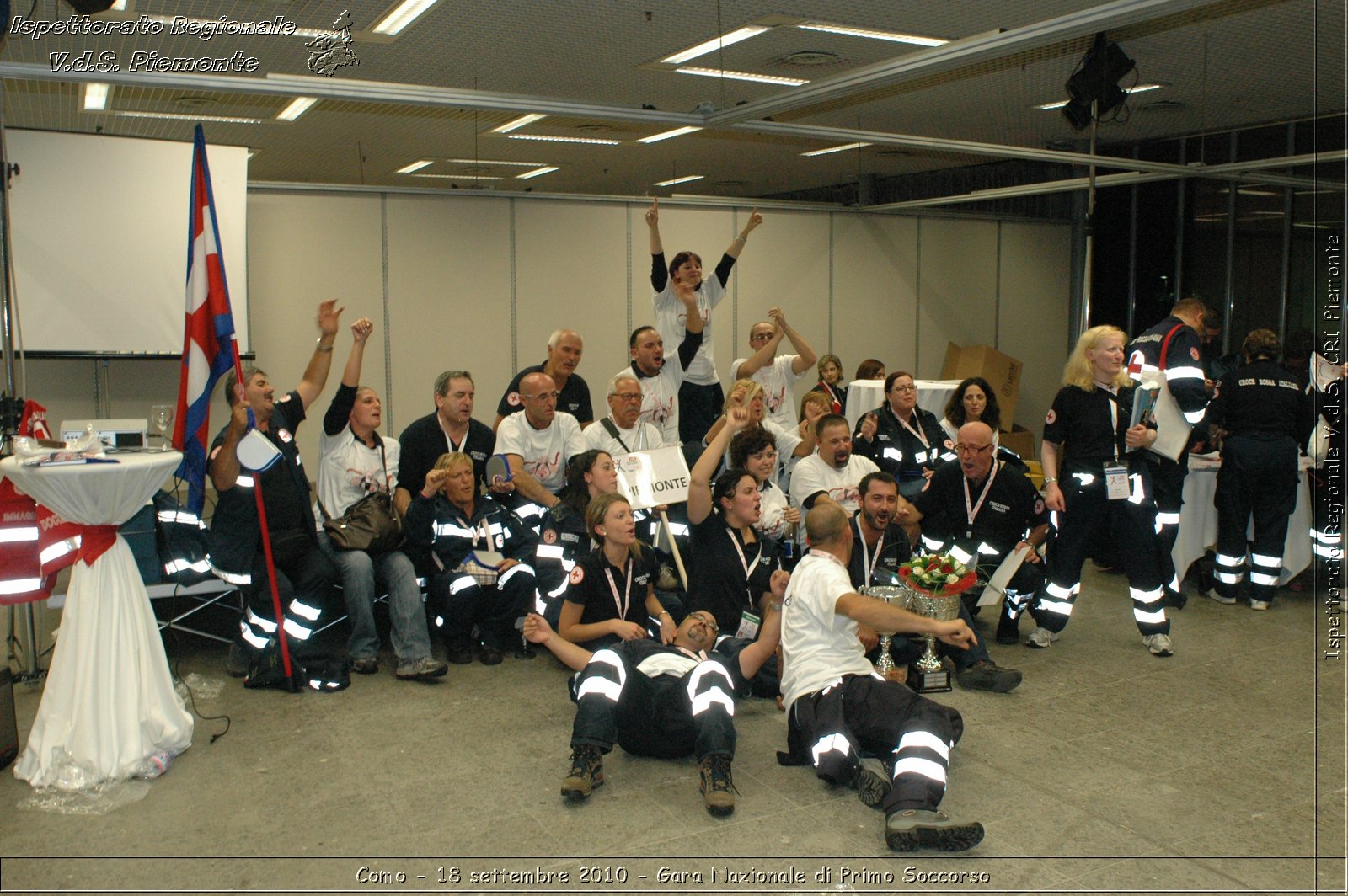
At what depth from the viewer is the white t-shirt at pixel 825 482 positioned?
Answer: 5.66 meters

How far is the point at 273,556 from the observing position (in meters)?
4.96

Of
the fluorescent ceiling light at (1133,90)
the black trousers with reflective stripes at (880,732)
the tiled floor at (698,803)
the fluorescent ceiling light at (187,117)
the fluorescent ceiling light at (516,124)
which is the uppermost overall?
the fluorescent ceiling light at (516,124)

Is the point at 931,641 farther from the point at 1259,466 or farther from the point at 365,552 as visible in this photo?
the point at 1259,466

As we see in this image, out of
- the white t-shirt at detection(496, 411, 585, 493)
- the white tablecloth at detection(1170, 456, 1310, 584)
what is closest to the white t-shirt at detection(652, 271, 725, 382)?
the white t-shirt at detection(496, 411, 585, 493)

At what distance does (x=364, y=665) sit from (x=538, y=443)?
5.04ft

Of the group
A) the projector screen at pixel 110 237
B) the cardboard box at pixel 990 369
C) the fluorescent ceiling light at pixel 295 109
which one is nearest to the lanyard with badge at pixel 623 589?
the projector screen at pixel 110 237

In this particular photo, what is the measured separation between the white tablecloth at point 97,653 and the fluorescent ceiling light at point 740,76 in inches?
221

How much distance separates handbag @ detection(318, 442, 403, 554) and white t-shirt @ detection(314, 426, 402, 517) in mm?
163

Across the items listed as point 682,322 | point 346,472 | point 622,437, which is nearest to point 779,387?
point 682,322

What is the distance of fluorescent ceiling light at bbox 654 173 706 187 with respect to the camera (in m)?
14.3

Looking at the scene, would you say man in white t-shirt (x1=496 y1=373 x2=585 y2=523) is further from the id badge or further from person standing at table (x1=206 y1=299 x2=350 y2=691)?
the id badge

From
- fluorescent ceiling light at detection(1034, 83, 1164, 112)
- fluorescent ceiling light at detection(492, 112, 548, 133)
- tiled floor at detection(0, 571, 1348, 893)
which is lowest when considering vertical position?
tiled floor at detection(0, 571, 1348, 893)

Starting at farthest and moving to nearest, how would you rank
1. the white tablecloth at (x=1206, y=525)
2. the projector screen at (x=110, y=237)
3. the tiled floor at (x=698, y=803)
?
the white tablecloth at (x=1206, y=525) < the projector screen at (x=110, y=237) < the tiled floor at (x=698, y=803)

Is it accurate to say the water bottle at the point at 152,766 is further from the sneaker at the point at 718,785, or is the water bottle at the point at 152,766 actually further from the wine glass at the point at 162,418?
the sneaker at the point at 718,785
